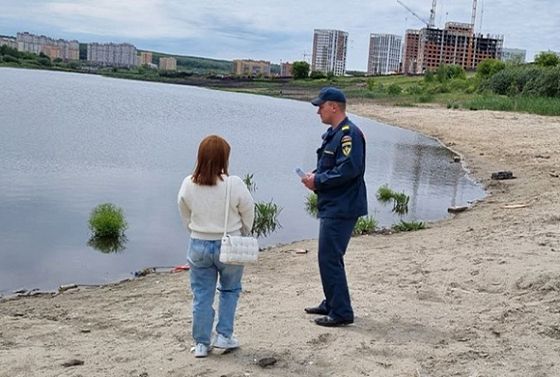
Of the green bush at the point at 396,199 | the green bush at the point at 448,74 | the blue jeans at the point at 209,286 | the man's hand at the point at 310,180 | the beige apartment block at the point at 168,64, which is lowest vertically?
the green bush at the point at 396,199

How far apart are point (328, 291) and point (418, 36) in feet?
572

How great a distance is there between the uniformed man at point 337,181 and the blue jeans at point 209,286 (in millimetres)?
935

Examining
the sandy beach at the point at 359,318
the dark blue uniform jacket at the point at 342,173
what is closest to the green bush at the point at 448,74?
the sandy beach at the point at 359,318

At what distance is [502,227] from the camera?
11797 mm

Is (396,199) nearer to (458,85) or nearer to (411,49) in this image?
(458,85)

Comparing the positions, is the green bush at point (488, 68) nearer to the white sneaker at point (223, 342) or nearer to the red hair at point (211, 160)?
the white sneaker at point (223, 342)

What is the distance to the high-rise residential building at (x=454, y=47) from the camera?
6353 inches

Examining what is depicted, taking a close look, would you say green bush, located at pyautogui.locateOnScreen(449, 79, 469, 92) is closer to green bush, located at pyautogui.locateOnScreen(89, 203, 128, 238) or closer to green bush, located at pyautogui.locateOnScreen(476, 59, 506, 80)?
green bush, located at pyautogui.locateOnScreen(476, 59, 506, 80)

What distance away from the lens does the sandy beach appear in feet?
18.0

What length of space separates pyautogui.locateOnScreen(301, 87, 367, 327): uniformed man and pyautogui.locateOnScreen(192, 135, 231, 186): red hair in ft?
3.27

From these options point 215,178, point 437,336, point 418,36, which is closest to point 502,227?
point 437,336

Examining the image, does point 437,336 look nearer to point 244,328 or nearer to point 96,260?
point 244,328

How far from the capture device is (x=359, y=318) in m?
6.59

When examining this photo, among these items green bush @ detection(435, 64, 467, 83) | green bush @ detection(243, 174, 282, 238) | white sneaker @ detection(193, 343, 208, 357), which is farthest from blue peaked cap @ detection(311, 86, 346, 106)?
green bush @ detection(435, 64, 467, 83)
